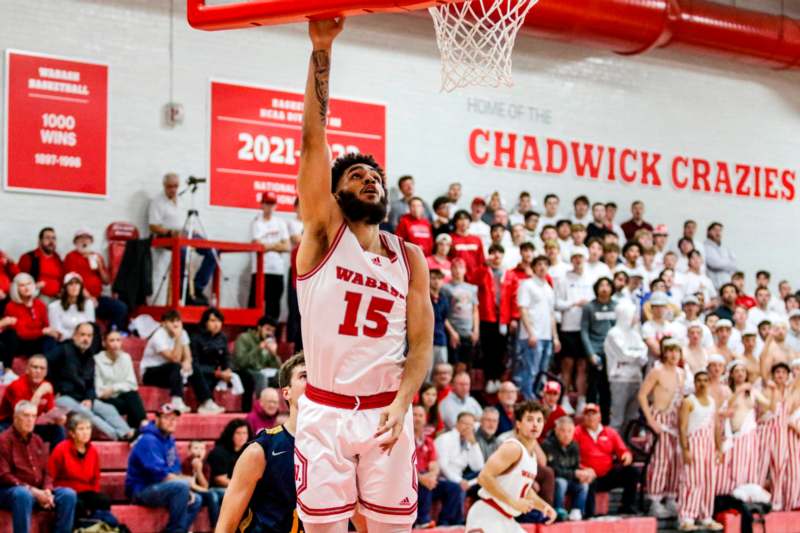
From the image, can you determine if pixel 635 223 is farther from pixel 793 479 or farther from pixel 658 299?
pixel 793 479

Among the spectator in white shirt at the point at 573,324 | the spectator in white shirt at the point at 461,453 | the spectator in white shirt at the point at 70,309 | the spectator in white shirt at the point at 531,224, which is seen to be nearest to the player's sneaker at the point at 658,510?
the spectator in white shirt at the point at 573,324

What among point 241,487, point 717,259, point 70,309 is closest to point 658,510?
point 717,259

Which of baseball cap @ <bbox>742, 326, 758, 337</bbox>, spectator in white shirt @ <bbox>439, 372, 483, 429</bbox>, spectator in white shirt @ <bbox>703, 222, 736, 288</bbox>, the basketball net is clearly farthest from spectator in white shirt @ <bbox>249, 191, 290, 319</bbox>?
the basketball net

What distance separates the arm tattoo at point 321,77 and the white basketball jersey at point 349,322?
0.52m

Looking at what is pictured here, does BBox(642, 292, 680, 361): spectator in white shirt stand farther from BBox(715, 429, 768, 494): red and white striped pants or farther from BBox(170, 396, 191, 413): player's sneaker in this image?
BBox(170, 396, 191, 413): player's sneaker

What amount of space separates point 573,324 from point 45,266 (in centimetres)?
643

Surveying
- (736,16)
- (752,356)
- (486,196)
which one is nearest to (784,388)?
(752,356)

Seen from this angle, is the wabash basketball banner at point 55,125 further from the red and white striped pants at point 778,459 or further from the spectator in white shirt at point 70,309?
the red and white striped pants at point 778,459

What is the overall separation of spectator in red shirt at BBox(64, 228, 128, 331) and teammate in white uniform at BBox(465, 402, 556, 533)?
17.8 ft

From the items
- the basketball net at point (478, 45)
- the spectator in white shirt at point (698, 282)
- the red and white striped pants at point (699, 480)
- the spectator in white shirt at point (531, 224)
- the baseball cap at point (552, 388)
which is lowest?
the red and white striped pants at point (699, 480)

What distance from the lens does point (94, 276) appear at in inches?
537

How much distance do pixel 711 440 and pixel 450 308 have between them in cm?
336

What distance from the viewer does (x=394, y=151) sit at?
17.0m

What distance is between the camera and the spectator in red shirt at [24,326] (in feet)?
39.2
